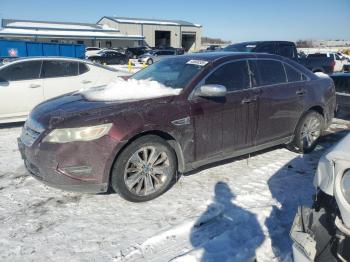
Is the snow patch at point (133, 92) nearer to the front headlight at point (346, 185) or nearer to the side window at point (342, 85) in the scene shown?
the front headlight at point (346, 185)

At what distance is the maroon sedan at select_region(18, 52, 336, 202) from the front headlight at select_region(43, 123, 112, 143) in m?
0.01

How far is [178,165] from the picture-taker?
4164 millimetres

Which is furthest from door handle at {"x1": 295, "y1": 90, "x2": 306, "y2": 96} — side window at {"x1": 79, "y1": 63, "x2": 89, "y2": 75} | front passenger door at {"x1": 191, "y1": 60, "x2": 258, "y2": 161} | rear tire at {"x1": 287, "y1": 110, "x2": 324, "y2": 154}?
side window at {"x1": 79, "y1": 63, "x2": 89, "y2": 75}

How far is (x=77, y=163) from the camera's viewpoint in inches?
139

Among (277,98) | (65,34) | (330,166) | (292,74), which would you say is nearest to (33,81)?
(277,98)

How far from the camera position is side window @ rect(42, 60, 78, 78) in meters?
7.51

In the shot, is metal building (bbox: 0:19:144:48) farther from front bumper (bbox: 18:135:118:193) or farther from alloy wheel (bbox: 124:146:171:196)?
alloy wheel (bbox: 124:146:171:196)

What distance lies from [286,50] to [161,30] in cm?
5661

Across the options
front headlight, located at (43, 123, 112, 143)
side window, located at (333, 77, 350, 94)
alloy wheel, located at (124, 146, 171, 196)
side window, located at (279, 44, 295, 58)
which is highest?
side window, located at (279, 44, 295, 58)

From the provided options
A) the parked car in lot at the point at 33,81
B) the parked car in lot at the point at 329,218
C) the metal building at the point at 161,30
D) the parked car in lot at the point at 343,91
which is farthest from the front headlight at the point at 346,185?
the metal building at the point at 161,30

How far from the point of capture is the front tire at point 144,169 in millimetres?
3684

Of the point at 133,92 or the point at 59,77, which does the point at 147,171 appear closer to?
the point at 133,92

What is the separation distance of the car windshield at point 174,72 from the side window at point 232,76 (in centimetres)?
21

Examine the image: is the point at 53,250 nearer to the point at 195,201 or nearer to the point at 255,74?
the point at 195,201
